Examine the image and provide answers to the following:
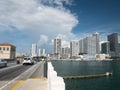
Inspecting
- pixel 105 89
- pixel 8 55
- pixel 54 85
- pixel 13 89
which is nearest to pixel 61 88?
pixel 54 85

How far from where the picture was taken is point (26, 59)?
2110 inches

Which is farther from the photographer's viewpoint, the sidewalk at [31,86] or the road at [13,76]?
the road at [13,76]

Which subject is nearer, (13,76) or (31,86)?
(31,86)

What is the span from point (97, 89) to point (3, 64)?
23.1 metres

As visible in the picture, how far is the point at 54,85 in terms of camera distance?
516 centimetres

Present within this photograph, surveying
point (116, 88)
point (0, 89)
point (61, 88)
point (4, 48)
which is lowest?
point (116, 88)

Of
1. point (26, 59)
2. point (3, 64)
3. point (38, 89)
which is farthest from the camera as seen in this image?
point (26, 59)

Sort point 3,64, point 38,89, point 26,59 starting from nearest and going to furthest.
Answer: point 38,89 → point 3,64 → point 26,59

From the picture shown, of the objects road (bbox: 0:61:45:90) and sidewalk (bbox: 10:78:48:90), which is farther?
road (bbox: 0:61:45:90)

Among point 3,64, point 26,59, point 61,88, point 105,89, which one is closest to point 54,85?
point 61,88

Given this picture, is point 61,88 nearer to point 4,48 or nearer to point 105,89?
point 105,89

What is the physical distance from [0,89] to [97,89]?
33095mm

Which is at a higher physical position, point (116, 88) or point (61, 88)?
point (61, 88)

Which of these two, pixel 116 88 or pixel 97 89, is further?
pixel 116 88
